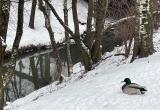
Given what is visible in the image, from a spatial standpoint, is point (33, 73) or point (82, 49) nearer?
point (82, 49)

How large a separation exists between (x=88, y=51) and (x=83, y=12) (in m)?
25.9

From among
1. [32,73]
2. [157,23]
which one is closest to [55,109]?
[32,73]

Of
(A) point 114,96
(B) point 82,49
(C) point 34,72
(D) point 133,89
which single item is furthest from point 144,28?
(C) point 34,72

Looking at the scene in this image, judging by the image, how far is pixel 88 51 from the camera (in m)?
17.8

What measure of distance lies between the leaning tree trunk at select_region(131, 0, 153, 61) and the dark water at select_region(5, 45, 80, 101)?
8.15m

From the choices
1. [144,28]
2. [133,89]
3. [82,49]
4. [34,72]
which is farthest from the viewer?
[34,72]

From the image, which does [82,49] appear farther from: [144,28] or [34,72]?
[34,72]

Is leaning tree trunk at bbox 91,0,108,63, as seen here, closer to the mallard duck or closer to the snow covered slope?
the snow covered slope

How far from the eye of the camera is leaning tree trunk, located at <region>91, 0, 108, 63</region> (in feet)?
57.3

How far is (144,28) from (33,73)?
11.4m

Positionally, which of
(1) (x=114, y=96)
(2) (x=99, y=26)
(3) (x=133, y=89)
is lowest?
(1) (x=114, y=96)

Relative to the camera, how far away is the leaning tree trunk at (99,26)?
1747cm

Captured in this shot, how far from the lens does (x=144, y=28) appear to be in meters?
14.9

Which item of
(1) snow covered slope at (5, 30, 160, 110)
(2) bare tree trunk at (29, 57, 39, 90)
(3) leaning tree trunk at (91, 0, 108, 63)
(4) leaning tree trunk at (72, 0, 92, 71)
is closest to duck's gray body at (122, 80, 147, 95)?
(1) snow covered slope at (5, 30, 160, 110)
